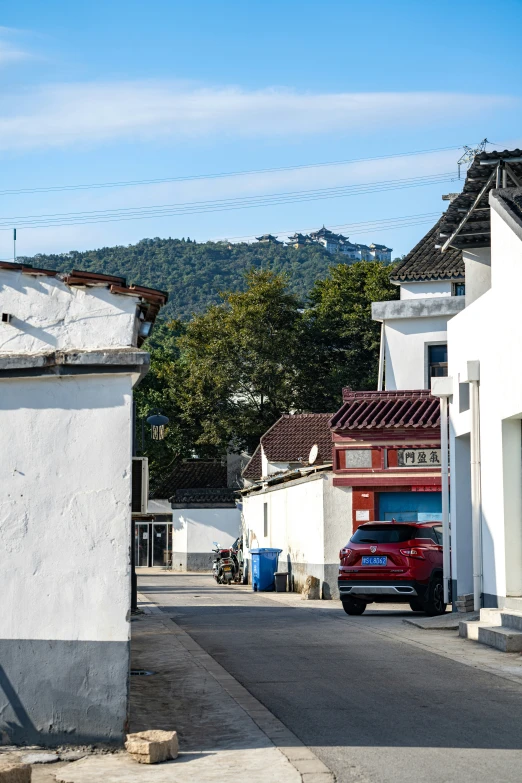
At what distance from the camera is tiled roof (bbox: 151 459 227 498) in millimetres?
57906

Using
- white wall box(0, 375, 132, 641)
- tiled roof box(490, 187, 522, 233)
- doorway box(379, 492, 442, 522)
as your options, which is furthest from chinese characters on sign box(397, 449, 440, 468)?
white wall box(0, 375, 132, 641)

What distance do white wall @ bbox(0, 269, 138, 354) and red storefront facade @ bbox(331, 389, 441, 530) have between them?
1878 centimetres

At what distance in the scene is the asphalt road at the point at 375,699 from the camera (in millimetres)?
7824

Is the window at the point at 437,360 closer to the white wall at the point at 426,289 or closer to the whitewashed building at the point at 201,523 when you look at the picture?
the white wall at the point at 426,289

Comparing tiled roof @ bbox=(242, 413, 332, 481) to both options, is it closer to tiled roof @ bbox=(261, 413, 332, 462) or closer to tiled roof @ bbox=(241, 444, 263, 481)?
tiled roof @ bbox=(261, 413, 332, 462)

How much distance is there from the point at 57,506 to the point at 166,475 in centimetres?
5460

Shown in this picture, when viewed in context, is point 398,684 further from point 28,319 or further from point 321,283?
point 321,283

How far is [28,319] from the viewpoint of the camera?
8.67 meters

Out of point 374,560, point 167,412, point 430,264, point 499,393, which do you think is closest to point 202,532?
point 167,412

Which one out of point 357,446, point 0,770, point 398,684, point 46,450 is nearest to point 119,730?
point 0,770

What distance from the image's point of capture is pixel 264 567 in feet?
106

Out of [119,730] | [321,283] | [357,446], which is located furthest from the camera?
[321,283]

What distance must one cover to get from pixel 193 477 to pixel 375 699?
1883 inches

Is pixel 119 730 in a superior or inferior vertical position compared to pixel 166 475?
inferior
